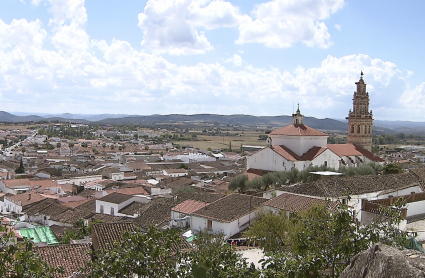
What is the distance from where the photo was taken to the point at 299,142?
3731cm

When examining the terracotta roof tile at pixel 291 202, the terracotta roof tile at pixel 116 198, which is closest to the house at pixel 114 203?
the terracotta roof tile at pixel 116 198

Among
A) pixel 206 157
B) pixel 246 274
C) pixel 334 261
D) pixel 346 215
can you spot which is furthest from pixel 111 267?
pixel 206 157

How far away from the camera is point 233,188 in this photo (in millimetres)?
34375

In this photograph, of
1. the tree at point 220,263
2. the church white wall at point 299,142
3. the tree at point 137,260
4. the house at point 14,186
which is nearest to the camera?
the tree at point 220,263

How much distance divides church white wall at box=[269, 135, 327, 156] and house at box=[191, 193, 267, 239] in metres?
15.4

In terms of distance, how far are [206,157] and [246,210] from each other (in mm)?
76330

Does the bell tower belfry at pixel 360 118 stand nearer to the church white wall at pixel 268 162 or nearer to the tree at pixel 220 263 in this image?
the church white wall at pixel 268 162

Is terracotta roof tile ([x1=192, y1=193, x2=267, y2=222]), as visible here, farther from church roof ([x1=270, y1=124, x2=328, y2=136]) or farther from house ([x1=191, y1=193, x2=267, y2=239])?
church roof ([x1=270, y1=124, x2=328, y2=136])

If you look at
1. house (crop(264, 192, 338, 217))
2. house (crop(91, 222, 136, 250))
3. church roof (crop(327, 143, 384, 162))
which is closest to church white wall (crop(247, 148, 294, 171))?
church roof (crop(327, 143, 384, 162))

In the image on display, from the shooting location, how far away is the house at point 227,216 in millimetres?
20203

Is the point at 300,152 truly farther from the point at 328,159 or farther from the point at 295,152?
the point at 328,159

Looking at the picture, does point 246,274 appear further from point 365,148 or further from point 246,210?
point 365,148

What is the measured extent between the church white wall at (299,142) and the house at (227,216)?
50.5 ft

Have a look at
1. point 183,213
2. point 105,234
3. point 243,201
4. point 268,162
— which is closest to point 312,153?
point 268,162
